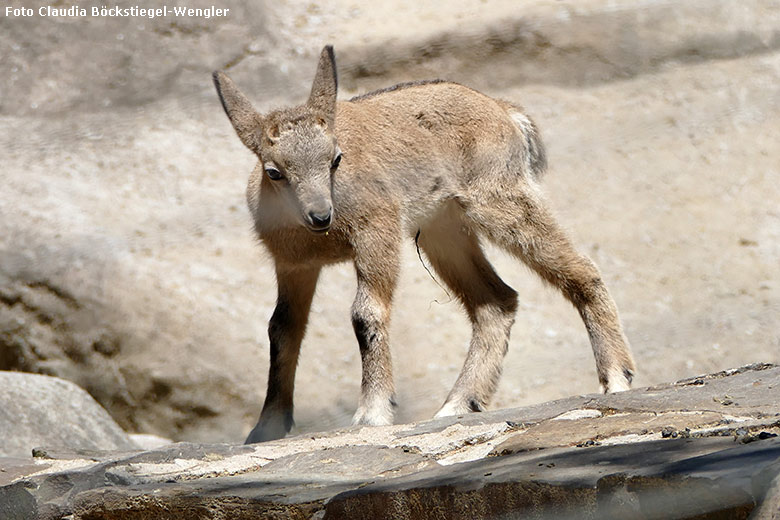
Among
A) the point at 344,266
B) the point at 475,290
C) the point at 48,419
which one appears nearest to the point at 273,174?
the point at 475,290

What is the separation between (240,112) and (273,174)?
1.52 ft

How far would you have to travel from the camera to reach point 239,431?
8.89 metres

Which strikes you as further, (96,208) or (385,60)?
(385,60)

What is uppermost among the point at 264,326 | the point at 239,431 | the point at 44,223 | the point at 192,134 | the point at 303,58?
the point at 303,58

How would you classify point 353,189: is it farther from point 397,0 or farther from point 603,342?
point 397,0

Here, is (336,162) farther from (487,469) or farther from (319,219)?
(487,469)

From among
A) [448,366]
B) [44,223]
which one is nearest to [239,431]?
[448,366]

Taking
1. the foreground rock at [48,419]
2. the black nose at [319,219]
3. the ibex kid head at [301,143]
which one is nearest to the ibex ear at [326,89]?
the ibex kid head at [301,143]

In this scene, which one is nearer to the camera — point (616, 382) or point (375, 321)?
point (375, 321)

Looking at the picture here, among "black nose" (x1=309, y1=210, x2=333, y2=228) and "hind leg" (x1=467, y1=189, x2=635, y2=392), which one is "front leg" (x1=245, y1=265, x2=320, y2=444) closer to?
"black nose" (x1=309, y1=210, x2=333, y2=228)

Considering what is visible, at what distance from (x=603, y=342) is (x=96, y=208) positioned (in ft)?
16.1

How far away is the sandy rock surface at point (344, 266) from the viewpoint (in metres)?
9.07

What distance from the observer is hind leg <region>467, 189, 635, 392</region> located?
671 cm

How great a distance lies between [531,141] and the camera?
24.1 ft
